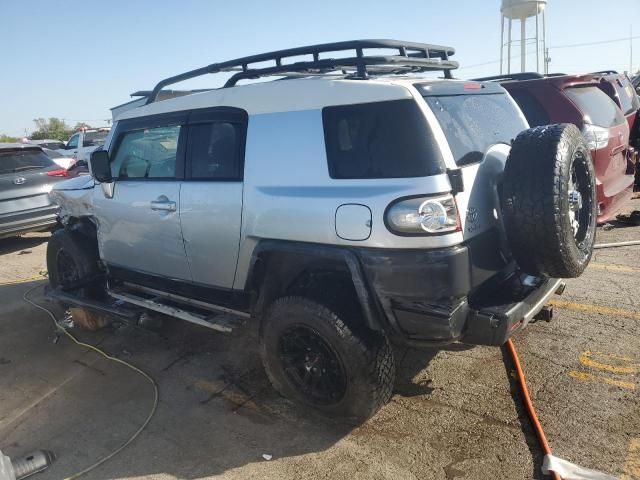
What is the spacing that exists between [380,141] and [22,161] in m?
7.33

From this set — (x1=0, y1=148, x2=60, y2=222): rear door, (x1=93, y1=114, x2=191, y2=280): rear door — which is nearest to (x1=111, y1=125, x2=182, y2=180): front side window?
(x1=93, y1=114, x2=191, y2=280): rear door

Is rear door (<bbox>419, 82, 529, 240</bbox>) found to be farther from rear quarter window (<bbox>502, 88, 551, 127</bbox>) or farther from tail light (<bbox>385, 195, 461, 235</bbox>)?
rear quarter window (<bbox>502, 88, 551, 127</bbox>)

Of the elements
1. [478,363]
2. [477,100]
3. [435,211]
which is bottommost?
[478,363]

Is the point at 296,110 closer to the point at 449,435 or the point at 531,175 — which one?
the point at 531,175

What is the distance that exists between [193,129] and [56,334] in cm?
258

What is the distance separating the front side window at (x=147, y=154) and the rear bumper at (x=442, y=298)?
1.90 metres

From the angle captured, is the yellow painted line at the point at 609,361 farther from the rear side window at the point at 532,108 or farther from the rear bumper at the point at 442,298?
the rear side window at the point at 532,108

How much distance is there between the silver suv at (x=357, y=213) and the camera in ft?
8.63

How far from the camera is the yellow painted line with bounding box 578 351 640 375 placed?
342 centimetres

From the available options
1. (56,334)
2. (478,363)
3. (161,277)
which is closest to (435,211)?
(478,363)

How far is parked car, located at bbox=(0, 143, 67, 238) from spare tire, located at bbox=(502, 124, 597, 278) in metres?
6.93

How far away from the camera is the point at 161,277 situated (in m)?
4.08

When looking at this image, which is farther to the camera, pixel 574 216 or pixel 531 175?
pixel 574 216

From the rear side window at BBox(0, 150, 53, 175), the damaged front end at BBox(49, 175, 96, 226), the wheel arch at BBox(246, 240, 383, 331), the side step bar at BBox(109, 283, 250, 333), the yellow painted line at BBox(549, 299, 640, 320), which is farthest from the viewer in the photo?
the rear side window at BBox(0, 150, 53, 175)
